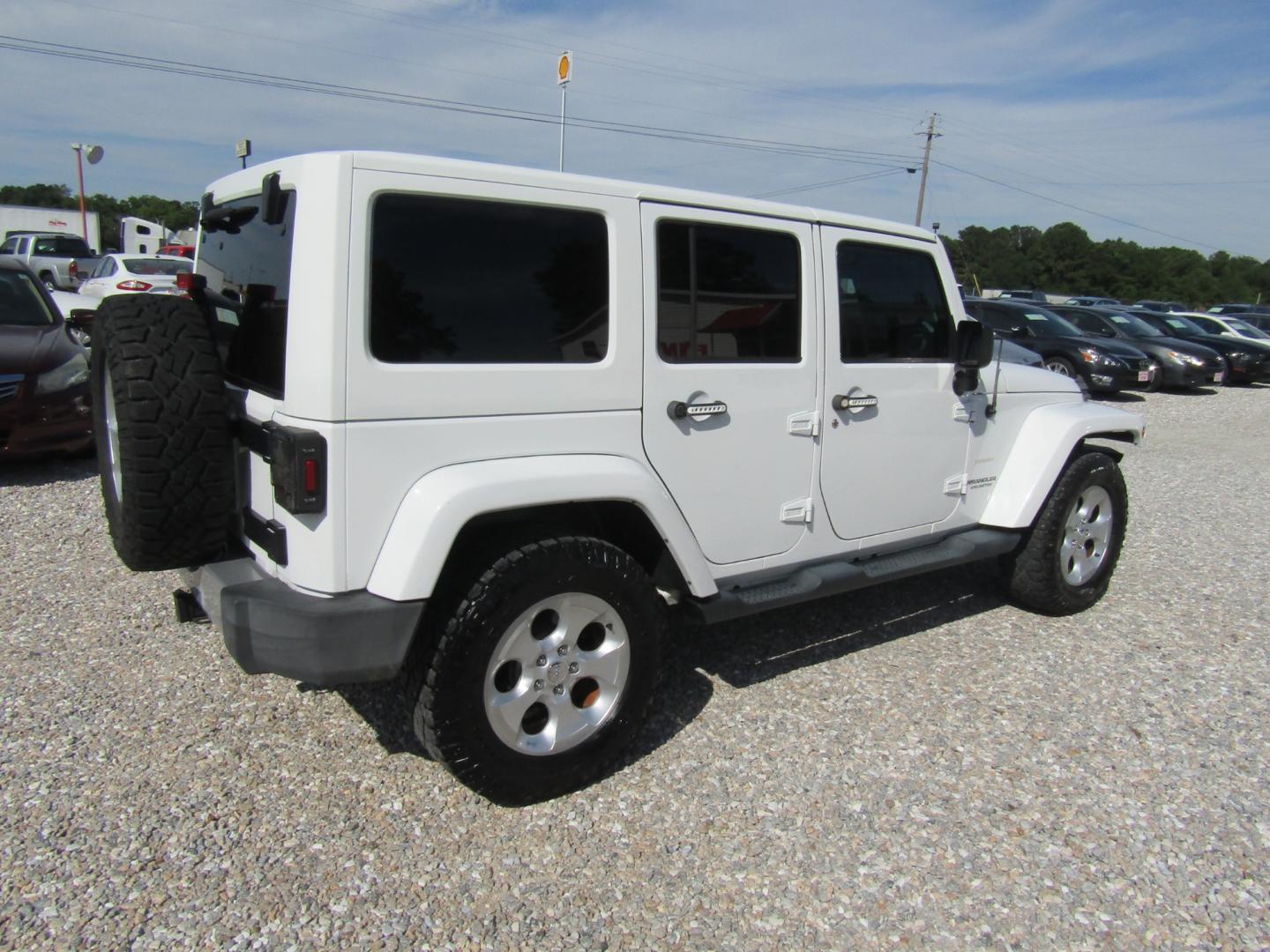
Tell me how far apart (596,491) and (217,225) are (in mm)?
1712

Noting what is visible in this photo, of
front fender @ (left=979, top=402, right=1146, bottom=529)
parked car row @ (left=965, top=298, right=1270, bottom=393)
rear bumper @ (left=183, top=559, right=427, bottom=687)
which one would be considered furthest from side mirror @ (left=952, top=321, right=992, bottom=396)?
parked car row @ (left=965, top=298, right=1270, bottom=393)

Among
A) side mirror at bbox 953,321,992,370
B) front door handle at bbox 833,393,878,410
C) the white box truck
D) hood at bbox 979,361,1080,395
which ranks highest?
the white box truck

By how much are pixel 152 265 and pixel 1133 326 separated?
60.3 feet

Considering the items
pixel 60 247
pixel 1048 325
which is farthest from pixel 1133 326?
pixel 60 247

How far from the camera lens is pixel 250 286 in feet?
9.25

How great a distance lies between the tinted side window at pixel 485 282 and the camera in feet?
8.18

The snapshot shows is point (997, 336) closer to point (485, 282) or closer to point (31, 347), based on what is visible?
point (485, 282)

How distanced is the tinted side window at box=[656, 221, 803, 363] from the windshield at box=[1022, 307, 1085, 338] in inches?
529

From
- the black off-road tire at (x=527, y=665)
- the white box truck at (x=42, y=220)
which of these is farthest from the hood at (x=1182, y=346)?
the white box truck at (x=42, y=220)

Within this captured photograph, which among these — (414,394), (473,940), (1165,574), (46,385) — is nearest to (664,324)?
(414,394)

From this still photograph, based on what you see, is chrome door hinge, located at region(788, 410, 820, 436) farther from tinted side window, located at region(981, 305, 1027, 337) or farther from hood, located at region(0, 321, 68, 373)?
tinted side window, located at region(981, 305, 1027, 337)

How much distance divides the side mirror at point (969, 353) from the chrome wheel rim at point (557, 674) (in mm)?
2004

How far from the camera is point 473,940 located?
231 cm

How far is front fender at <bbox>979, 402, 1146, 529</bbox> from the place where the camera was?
14.0 ft
